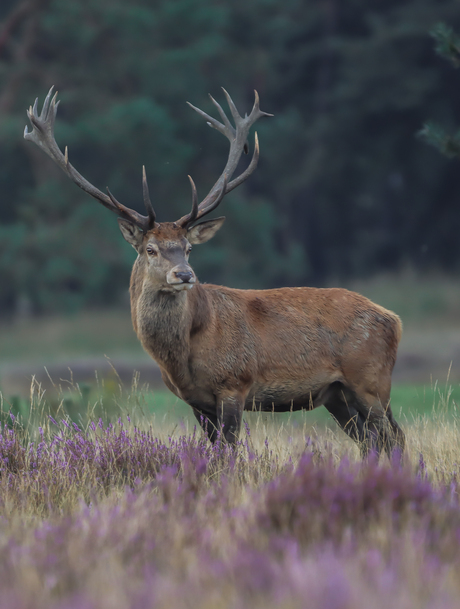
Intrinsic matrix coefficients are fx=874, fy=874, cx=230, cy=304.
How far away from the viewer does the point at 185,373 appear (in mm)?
5180

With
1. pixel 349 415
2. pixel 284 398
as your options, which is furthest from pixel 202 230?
pixel 349 415

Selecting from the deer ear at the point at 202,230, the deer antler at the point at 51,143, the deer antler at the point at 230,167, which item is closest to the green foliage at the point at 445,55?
the deer antler at the point at 230,167

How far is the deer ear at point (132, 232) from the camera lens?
17.7ft

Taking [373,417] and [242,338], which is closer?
[242,338]

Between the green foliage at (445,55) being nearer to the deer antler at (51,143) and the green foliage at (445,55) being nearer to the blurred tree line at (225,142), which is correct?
the deer antler at (51,143)

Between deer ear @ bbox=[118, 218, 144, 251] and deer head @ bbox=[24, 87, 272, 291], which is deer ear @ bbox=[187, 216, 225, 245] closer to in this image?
deer head @ bbox=[24, 87, 272, 291]

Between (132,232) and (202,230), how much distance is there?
0.46 metres

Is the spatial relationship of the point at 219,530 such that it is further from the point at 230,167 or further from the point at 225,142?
the point at 225,142

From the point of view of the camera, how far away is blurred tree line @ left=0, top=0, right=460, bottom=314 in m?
21.1

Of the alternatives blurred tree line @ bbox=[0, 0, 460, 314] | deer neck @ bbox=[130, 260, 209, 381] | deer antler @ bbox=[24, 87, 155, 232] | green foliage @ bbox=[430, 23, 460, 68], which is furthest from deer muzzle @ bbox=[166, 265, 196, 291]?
blurred tree line @ bbox=[0, 0, 460, 314]

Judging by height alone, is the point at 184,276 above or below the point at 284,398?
above

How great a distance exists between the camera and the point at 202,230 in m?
5.60

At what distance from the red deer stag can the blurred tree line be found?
14793 mm

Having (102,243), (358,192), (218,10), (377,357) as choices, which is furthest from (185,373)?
(358,192)
